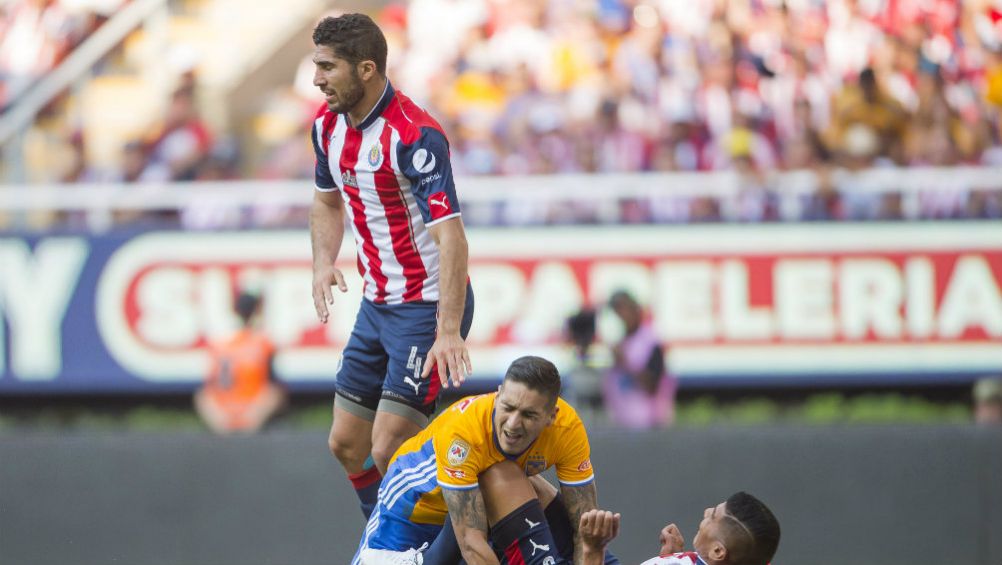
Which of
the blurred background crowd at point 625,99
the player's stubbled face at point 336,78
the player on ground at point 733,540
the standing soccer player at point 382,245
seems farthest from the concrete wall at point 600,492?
the player's stubbled face at point 336,78

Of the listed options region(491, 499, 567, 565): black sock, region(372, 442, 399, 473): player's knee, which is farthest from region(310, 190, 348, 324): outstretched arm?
region(491, 499, 567, 565): black sock

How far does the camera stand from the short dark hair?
5.78 meters

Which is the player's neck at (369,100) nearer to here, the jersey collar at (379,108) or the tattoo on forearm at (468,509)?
the jersey collar at (379,108)

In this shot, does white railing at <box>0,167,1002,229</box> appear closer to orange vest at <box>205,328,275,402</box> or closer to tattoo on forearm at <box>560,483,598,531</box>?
orange vest at <box>205,328,275,402</box>

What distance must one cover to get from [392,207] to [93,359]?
588cm

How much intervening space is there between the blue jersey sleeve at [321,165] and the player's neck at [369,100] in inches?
13.4

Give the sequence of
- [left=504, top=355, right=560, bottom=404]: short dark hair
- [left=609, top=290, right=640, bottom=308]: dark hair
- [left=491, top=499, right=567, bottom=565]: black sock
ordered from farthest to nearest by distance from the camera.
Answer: [left=609, top=290, right=640, bottom=308]: dark hair, [left=491, top=499, right=567, bottom=565]: black sock, [left=504, top=355, right=560, bottom=404]: short dark hair

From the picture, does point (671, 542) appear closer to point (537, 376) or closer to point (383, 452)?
point (537, 376)

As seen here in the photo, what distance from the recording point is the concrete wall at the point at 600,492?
923 cm

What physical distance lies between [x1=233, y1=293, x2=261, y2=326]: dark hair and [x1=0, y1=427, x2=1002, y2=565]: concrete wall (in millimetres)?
1985

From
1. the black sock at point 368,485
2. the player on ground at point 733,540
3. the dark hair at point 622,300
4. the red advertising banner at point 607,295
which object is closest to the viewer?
the player on ground at point 733,540

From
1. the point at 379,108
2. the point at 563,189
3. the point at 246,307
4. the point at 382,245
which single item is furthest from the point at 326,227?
the point at 563,189

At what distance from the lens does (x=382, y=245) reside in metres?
6.50

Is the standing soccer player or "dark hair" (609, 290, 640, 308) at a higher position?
the standing soccer player
